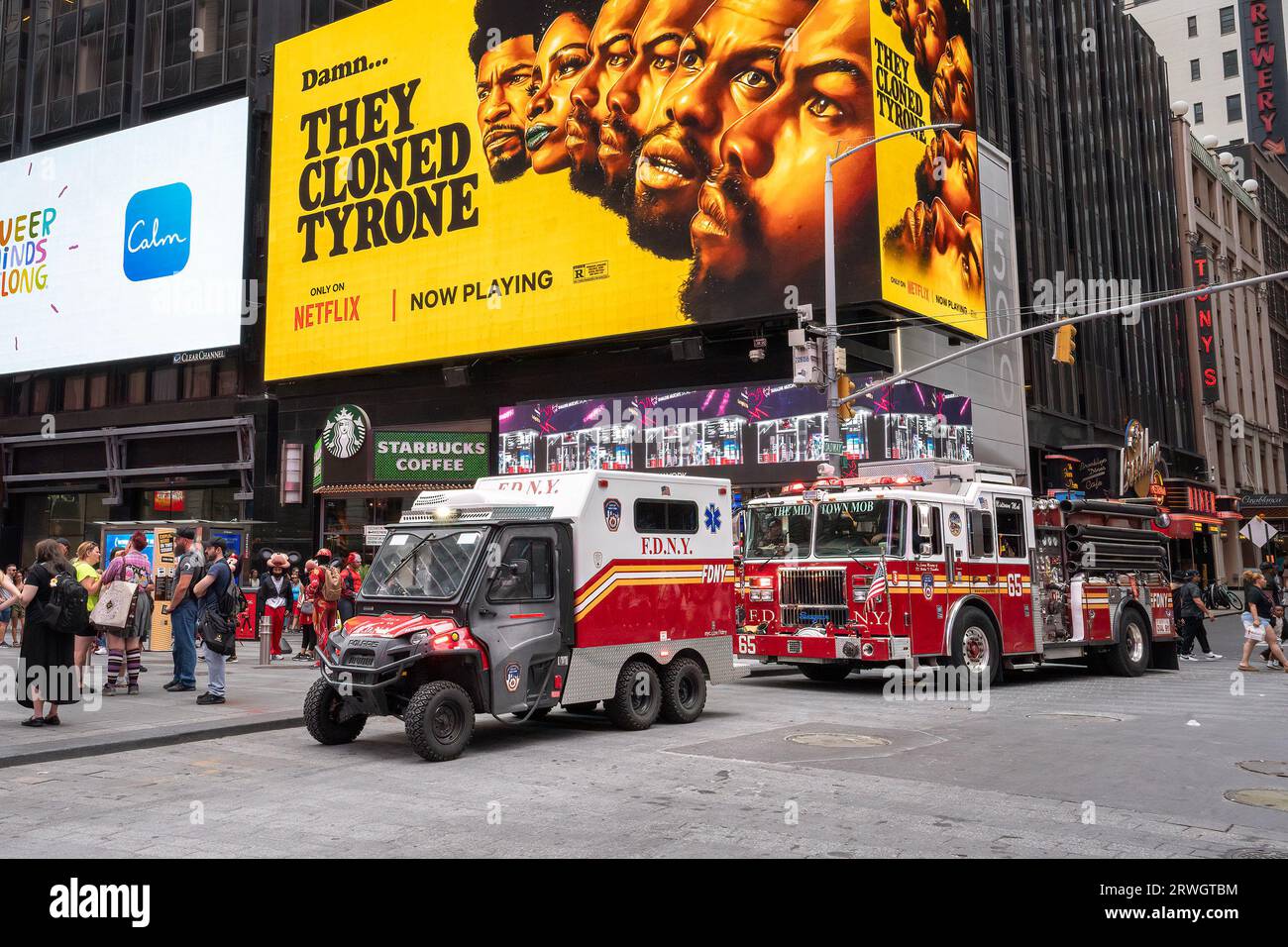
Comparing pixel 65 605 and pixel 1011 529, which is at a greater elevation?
pixel 1011 529

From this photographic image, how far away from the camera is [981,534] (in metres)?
16.2

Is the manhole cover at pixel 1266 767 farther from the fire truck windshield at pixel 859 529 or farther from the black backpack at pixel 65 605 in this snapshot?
the black backpack at pixel 65 605

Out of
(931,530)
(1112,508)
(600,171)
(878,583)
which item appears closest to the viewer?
(878,583)

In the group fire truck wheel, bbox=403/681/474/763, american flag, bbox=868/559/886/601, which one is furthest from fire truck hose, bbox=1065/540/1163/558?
fire truck wheel, bbox=403/681/474/763

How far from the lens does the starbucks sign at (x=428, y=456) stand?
112ft

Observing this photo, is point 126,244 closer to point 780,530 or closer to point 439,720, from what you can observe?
point 780,530

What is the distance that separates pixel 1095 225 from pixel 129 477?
4112 centimetres

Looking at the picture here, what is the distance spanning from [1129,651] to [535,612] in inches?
490

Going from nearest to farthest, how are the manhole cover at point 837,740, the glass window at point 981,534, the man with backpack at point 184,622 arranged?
the manhole cover at point 837,740, the man with backpack at point 184,622, the glass window at point 981,534

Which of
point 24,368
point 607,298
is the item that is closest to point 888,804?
point 607,298

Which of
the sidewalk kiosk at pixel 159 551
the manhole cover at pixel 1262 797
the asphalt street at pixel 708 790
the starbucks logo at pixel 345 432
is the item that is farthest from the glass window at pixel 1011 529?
the starbucks logo at pixel 345 432

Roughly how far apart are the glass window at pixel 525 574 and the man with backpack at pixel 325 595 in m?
9.51

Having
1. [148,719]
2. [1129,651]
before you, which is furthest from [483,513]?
[1129,651]

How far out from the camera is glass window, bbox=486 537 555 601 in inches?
409
